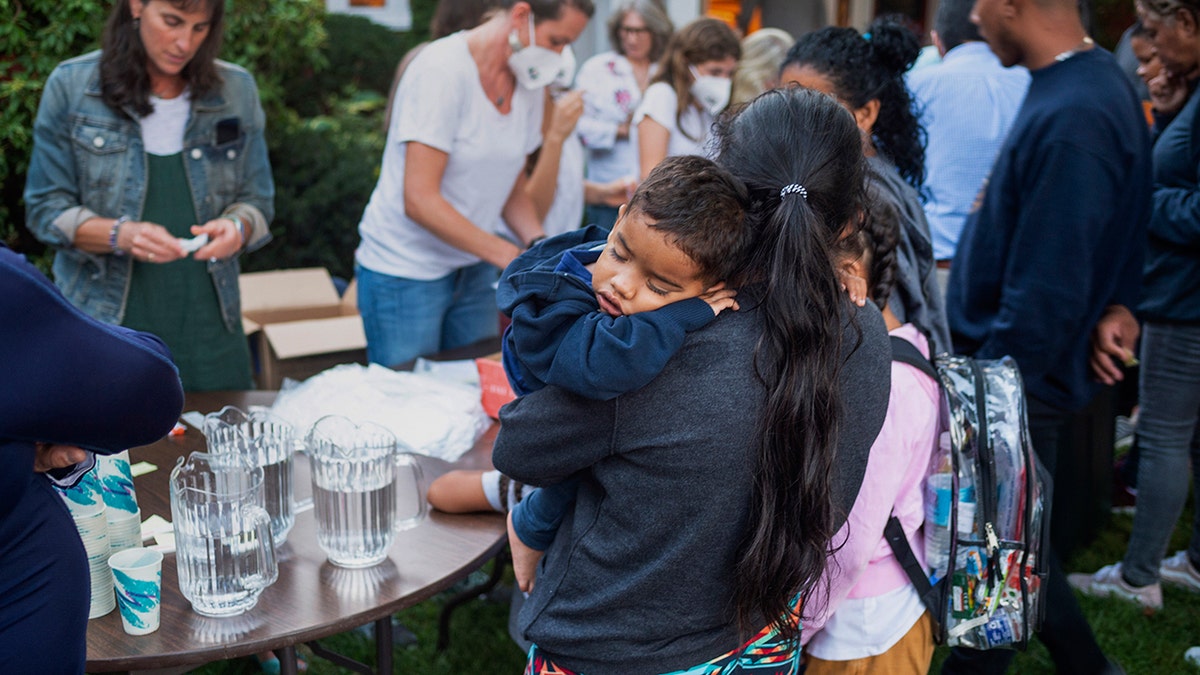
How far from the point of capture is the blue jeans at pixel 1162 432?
2.76 m

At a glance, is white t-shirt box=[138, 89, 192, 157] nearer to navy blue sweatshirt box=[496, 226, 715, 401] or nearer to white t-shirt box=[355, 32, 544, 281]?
white t-shirt box=[355, 32, 544, 281]

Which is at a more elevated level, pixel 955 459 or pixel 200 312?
pixel 955 459

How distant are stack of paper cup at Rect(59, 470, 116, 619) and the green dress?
1.30 m

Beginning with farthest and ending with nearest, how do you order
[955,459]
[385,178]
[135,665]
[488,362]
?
[385,178] < [488,362] < [955,459] < [135,665]

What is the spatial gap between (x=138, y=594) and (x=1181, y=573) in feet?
10.3

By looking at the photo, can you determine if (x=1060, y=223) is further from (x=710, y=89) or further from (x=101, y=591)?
(x=710, y=89)

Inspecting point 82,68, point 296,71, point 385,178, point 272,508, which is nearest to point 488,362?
point 272,508

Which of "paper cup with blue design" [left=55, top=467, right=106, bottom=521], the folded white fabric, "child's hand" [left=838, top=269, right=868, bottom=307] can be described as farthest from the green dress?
"child's hand" [left=838, top=269, right=868, bottom=307]

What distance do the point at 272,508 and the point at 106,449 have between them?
1.73 feet

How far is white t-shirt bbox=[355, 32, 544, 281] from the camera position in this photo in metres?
Result: 2.67

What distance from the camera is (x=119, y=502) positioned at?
1519mm

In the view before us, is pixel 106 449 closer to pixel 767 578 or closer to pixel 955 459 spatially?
pixel 767 578

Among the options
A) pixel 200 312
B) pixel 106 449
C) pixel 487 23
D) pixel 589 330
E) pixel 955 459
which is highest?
pixel 487 23

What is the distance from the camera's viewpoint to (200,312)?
2725mm
